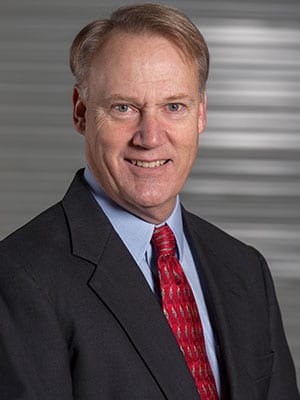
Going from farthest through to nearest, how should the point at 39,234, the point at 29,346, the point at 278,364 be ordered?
the point at 278,364
the point at 39,234
the point at 29,346

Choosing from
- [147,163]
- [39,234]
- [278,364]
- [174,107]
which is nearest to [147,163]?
[147,163]

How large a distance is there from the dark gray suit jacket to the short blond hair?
26 cm

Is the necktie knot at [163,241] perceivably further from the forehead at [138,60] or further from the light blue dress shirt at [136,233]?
the forehead at [138,60]

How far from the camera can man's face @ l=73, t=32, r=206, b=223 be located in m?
2.35

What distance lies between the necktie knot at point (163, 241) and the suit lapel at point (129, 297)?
0.32 ft

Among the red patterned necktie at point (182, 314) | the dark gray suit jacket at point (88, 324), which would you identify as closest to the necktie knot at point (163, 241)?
the red patterned necktie at point (182, 314)

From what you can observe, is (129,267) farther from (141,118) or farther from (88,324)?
(141,118)

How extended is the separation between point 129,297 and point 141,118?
356 mm

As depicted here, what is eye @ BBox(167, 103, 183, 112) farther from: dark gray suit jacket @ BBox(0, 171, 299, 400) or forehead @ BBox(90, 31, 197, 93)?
dark gray suit jacket @ BBox(0, 171, 299, 400)

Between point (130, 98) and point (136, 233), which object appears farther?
point (136, 233)

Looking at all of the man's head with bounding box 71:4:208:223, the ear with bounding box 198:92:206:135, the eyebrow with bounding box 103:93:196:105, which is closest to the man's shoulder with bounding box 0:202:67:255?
the man's head with bounding box 71:4:208:223

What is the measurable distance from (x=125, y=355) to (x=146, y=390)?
0.08 meters

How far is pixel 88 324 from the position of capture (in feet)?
7.36

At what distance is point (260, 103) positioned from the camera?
419 cm
